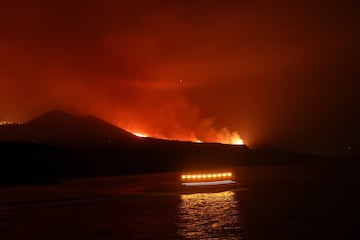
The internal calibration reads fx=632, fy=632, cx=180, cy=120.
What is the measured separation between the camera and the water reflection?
108 ft

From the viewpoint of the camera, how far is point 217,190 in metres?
66.1

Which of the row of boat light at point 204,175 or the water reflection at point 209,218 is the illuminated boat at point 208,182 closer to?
the row of boat light at point 204,175

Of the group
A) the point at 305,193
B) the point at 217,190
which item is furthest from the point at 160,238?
the point at 217,190

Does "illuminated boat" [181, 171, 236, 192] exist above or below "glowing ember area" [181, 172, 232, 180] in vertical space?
below

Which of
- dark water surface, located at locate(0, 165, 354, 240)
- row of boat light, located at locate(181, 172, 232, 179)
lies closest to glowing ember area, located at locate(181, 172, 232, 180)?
row of boat light, located at locate(181, 172, 232, 179)

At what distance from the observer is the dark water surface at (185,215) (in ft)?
111

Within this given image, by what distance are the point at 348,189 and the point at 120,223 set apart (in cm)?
3062

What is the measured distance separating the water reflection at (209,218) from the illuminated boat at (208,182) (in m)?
9.66

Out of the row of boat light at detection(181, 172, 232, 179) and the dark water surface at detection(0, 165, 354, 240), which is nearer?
the dark water surface at detection(0, 165, 354, 240)

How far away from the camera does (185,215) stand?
42.1 meters

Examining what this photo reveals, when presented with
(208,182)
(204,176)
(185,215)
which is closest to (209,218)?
(185,215)

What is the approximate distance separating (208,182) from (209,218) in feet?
95.9

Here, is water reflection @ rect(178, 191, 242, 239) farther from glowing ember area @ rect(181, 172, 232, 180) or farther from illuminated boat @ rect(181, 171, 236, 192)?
glowing ember area @ rect(181, 172, 232, 180)

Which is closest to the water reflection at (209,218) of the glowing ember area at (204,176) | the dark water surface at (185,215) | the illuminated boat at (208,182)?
the dark water surface at (185,215)
